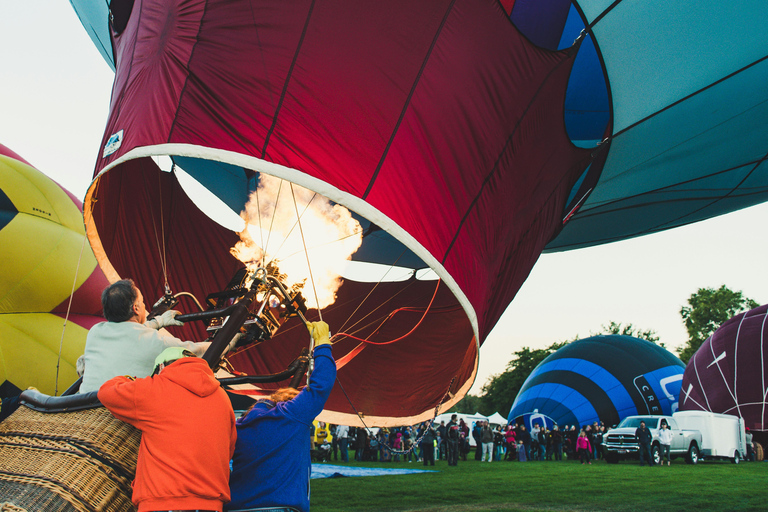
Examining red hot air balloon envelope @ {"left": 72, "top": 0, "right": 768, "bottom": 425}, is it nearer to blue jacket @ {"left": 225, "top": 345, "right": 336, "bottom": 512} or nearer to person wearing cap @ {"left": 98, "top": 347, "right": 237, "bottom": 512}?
blue jacket @ {"left": 225, "top": 345, "right": 336, "bottom": 512}

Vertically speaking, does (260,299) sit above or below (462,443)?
above

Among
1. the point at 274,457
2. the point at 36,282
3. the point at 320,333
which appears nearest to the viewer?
the point at 274,457

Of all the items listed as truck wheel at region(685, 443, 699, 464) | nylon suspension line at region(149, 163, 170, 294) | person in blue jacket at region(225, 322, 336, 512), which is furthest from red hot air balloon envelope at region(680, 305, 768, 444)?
person in blue jacket at region(225, 322, 336, 512)

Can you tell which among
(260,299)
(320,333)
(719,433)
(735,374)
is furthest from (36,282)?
(735,374)

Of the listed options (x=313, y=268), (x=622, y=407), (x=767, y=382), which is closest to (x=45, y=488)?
(x=313, y=268)

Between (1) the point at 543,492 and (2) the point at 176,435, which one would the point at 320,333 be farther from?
(1) the point at 543,492

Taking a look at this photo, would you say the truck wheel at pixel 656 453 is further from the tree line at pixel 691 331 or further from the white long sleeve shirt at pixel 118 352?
the tree line at pixel 691 331

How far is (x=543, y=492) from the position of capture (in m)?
6.93

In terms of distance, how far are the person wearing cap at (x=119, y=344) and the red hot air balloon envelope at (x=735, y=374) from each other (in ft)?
51.6

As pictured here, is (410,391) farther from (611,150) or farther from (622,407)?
(622,407)

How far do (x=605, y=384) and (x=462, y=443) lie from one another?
514 cm

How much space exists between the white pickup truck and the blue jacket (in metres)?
13.0

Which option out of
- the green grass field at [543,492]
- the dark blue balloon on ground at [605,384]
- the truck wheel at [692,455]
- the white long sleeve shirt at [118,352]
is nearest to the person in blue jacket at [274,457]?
the white long sleeve shirt at [118,352]

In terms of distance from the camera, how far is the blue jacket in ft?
6.55
